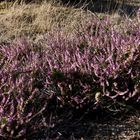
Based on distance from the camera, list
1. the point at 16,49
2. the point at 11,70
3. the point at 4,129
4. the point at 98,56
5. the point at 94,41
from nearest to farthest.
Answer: the point at 4,129 → the point at 11,70 → the point at 98,56 → the point at 94,41 → the point at 16,49

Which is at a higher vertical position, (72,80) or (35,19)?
(72,80)

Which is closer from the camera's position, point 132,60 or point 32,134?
point 32,134

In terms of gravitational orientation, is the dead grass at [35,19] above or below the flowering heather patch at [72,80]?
below

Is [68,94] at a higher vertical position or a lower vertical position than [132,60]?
lower

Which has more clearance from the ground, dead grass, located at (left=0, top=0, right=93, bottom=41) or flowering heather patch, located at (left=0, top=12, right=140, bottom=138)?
flowering heather patch, located at (left=0, top=12, right=140, bottom=138)

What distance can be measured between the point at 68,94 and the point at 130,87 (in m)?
0.57

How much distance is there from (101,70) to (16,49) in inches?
52.3

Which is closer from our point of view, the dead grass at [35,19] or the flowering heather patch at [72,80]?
the flowering heather patch at [72,80]

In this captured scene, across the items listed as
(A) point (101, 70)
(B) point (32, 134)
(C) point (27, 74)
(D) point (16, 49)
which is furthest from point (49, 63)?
(D) point (16, 49)

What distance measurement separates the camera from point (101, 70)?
12.7 feet

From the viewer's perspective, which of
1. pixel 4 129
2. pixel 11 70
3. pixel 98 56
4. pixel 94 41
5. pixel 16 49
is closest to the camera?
pixel 4 129

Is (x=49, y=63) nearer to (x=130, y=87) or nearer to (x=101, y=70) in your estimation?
(x=101, y=70)

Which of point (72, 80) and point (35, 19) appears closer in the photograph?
point (72, 80)

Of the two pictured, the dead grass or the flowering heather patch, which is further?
the dead grass
